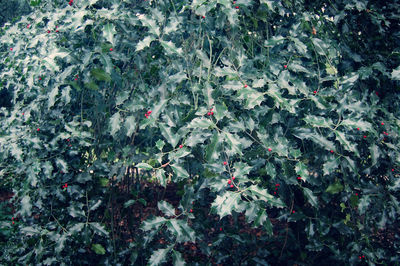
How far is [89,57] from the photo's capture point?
154 centimetres

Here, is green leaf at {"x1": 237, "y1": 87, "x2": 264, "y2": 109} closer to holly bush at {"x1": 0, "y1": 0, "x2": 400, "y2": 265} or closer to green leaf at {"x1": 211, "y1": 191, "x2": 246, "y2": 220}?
holly bush at {"x1": 0, "y1": 0, "x2": 400, "y2": 265}

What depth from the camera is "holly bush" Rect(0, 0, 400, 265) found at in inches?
58.7

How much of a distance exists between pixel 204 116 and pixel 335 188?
794 millimetres

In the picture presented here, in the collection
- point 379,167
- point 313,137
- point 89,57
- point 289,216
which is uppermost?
point 89,57

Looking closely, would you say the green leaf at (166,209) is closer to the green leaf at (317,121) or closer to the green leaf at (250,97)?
the green leaf at (250,97)

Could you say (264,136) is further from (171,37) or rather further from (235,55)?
(171,37)

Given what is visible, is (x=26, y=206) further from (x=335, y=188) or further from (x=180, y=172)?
(x=335, y=188)

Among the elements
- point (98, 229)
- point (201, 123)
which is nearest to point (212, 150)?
point (201, 123)

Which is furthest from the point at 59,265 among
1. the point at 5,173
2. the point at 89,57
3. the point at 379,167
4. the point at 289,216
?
the point at 379,167

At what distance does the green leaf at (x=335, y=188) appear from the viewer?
163cm

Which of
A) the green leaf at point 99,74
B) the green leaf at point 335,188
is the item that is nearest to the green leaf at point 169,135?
the green leaf at point 99,74

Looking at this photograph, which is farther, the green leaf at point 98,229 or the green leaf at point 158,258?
the green leaf at point 98,229

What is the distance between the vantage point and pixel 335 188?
1.64 m

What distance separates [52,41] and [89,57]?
1.27ft
